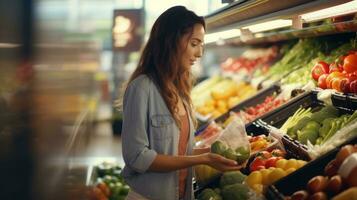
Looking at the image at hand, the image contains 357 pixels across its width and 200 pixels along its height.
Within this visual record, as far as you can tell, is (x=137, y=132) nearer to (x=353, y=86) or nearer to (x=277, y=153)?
(x=277, y=153)

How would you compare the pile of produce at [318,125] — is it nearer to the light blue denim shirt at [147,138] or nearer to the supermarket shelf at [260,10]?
the supermarket shelf at [260,10]

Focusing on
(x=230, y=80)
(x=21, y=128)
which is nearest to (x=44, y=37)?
(x=21, y=128)

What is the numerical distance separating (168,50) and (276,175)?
0.90m

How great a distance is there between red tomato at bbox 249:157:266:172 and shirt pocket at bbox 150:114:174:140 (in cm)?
64

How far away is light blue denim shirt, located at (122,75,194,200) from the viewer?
103 inches

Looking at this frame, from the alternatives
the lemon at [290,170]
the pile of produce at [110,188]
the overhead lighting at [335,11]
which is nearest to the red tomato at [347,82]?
the overhead lighting at [335,11]

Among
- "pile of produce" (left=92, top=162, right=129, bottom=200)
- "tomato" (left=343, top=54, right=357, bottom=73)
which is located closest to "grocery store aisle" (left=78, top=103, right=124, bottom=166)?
"pile of produce" (left=92, top=162, right=129, bottom=200)

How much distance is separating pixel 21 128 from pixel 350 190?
1.38 meters

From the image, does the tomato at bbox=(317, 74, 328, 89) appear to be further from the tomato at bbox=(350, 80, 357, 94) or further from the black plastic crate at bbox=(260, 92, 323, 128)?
the tomato at bbox=(350, 80, 357, 94)

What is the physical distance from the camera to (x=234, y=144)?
294 cm

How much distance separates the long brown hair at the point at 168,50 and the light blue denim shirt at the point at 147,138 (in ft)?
0.15

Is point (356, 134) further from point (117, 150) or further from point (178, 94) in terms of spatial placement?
point (117, 150)

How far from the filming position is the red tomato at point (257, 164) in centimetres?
306

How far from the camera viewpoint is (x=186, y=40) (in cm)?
271
